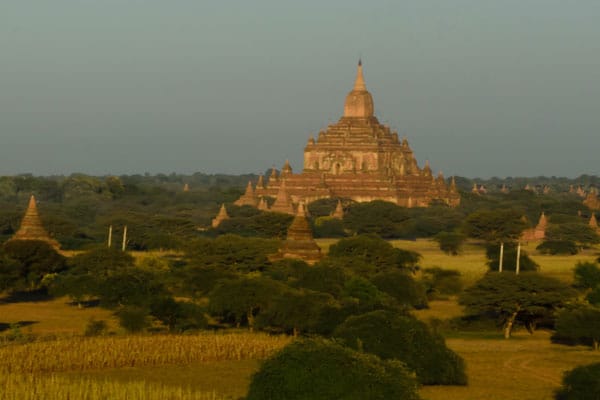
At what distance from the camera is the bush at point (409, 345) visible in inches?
1613

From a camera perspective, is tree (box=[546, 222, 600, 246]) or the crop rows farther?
tree (box=[546, 222, 600, 246])

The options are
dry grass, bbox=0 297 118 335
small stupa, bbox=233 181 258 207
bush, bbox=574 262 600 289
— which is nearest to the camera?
dry grass, bbox=0 297 118 335

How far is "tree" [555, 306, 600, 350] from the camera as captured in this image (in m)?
50.9

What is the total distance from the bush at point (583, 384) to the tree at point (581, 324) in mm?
12333

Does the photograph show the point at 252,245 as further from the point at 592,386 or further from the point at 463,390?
the point at 592,386

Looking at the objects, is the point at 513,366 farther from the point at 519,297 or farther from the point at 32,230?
the point at 32,230

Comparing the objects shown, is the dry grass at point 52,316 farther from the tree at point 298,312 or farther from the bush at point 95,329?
the tree at point 298,312

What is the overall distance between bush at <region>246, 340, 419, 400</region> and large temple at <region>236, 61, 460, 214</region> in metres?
89.4

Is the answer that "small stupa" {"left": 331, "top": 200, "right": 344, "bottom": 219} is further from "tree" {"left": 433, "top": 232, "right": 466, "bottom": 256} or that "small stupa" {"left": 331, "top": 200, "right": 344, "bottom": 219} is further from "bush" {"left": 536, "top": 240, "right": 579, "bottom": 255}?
"bush" {"left": 536, "top": 240, "right": 579, "bottom": 255}

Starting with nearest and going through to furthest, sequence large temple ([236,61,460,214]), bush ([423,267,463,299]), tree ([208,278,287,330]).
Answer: tree ([208,278,287,330])
bush ([423,267,463,299])
large temple ([236,61,460,214])

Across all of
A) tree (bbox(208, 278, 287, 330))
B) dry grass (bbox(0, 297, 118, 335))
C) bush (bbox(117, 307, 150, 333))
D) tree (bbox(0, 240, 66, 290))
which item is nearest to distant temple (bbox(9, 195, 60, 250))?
tree (bbox(0, 240, 66, 290))

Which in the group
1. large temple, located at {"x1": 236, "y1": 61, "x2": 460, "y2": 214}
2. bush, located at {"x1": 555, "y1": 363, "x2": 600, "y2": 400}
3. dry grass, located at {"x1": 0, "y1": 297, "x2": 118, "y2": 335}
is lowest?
dry grass, located at {"x1": 0, "y1": 297, "x2": 118, "y2": 335}

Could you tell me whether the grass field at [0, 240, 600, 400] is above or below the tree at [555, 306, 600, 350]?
below

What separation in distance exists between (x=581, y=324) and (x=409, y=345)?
40.8ft
